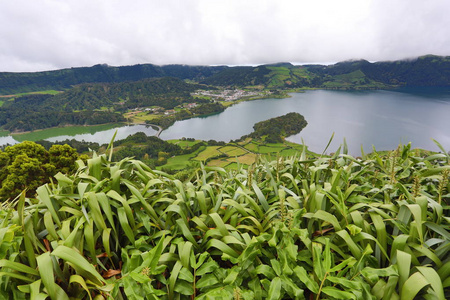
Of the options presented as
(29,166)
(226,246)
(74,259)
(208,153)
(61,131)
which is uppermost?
(74,259)

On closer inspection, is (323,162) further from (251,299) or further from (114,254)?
(114,254)

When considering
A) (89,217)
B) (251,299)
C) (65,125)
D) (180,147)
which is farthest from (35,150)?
(65,125)

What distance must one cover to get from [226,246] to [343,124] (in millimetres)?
98384

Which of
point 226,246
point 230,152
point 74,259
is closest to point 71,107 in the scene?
point 230,152

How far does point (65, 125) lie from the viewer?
132m

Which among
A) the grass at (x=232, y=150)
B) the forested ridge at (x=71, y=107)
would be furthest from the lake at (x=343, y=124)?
the forested ridge at (x=71, y=107)

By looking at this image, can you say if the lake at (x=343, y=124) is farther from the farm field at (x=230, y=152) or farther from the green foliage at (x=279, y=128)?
the farm field at (x=230, y=152)

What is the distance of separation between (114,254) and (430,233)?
214cm

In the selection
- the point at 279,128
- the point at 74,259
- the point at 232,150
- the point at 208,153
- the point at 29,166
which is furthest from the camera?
the point at 279,128

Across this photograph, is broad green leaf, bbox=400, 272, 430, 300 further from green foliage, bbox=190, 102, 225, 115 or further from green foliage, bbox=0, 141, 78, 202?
green foliage, bbox=190, 102, 225, 115

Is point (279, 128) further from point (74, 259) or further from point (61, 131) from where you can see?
point (61, 131)

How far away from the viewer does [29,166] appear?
1488 centimetres

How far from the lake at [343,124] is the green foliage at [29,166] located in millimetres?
61192

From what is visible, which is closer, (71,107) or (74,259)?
(74,259)
